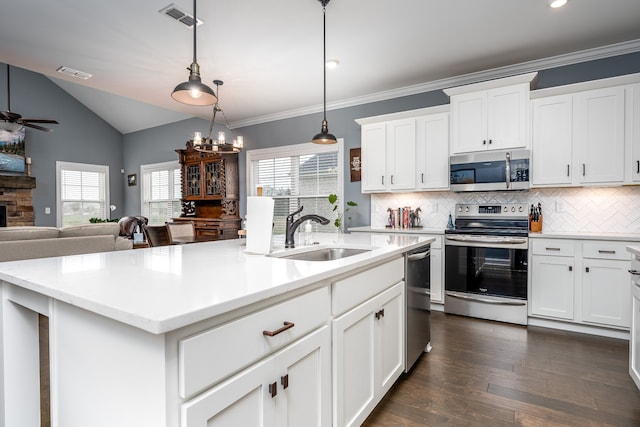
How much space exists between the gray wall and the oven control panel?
825 cm

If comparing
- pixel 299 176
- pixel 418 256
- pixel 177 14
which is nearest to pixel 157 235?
pixel 299 176

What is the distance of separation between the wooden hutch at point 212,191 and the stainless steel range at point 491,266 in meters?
3.73

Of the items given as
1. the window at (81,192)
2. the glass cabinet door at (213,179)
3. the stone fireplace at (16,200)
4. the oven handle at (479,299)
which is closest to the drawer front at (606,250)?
the oven handle at (479,299)

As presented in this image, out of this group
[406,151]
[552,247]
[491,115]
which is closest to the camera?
[552,247]

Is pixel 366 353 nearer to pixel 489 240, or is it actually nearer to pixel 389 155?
pixel 489 240

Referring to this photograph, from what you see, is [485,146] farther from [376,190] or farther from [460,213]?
[376,190]

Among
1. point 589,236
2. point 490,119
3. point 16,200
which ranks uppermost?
point 490,119

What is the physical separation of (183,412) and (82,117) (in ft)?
30.1

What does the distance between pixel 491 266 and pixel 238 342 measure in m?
3.17

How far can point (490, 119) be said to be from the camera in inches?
140

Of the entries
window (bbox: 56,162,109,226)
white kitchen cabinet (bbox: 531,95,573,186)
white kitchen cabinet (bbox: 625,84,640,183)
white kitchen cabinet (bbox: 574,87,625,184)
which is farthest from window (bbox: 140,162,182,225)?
white kitchen cabinet (bbox: 625,84,640,183)

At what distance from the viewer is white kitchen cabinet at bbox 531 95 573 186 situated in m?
3.29

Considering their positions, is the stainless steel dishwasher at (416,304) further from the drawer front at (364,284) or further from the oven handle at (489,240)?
the oven handle at (489,240)

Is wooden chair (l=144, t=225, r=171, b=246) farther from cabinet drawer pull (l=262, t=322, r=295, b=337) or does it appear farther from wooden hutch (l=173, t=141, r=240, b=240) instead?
cabinet drawer pull (l=262, t=322, r=295, b=337)
